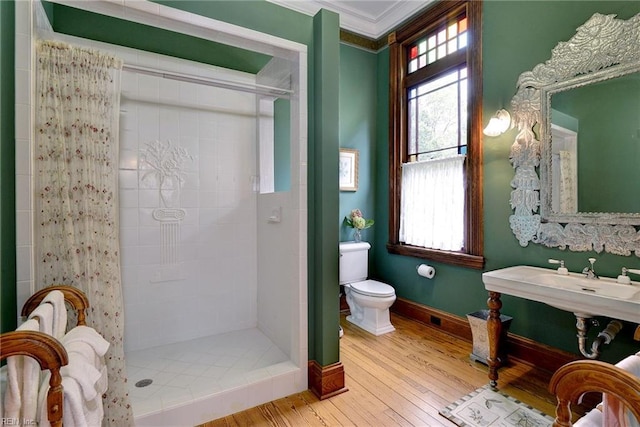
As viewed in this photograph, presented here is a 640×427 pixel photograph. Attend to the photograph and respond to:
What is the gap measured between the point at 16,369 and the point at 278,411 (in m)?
1.38

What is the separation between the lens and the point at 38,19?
144cm

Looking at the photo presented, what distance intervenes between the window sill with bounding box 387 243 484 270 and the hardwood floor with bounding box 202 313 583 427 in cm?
70

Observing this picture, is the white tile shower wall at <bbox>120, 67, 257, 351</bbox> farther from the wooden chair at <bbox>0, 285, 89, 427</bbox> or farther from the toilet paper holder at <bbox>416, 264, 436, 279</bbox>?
the wooden chair at <bbox>0, 285, 89, 427</bbox>

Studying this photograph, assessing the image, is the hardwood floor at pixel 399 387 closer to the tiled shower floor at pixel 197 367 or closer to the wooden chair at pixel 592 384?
the tiled shower floor at pixel 197 367

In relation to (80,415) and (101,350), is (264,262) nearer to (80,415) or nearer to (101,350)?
(101,350)

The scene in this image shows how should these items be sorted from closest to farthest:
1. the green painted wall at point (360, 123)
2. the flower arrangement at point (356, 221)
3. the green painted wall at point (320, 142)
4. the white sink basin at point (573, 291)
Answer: the white sink basin at point (573, 291)
the green painted wall at point (320, 142)
the flower arrangement at point (356, 221)
the green painted wall at point (360, 123)

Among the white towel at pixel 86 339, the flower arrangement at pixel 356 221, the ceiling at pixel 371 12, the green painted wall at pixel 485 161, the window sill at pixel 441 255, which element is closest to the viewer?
the white towel at pixel 86 339

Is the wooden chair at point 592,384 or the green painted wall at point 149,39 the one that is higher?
the green painted wall at point 149,39

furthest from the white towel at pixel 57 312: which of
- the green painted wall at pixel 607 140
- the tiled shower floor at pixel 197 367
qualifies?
the green painted wall at pixel 607 140

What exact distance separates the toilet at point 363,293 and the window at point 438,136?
1.61 feet

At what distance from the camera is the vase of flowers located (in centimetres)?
338

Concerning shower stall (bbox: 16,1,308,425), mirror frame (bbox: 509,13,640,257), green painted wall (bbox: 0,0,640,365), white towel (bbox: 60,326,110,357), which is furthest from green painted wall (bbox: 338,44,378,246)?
white towel (bbox: 60,326,110,357)

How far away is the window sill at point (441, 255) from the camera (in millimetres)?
2682

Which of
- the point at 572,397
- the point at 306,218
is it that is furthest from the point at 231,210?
the point at 572,397
